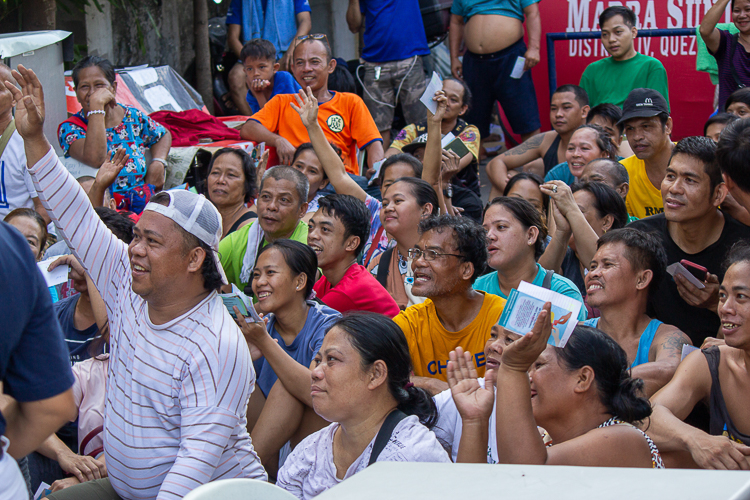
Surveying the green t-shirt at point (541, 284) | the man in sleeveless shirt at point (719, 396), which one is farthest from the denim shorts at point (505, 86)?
the man in sleeveless shirt at point (719, 396)

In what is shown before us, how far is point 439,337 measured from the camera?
10.9 feet

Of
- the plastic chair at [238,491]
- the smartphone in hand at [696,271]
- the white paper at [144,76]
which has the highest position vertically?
the white paper at [144,76]

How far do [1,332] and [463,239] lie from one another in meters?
2.21

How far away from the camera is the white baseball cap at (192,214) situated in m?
2.60

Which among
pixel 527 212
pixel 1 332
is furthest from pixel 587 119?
pixel 1 332

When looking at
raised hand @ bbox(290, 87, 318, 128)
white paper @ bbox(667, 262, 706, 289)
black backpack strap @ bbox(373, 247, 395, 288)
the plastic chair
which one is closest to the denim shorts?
→ raised hand @ bbox(290, 87, 318, 128)

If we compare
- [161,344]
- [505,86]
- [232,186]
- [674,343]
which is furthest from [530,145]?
[161,344]

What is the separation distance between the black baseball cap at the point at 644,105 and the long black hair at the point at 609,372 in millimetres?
2792

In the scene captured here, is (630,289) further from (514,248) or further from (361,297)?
(361,297)

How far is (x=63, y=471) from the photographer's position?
3188 mm

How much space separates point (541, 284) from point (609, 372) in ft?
3.94

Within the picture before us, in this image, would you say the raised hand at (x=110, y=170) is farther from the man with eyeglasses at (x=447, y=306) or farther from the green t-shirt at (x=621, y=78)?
the green t-shirt at (x=621, y=78)

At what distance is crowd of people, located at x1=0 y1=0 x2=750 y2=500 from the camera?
2348mm

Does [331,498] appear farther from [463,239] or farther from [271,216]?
[271,216]
